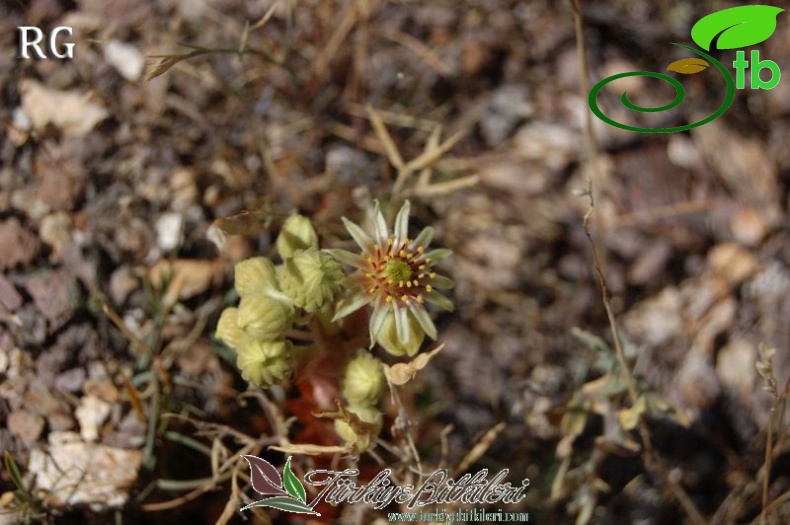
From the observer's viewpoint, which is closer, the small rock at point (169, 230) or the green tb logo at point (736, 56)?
the small rock at point (169, 230)

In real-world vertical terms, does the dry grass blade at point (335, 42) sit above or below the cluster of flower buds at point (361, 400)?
above

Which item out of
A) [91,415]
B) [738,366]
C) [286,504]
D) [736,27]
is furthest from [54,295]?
[736,27]

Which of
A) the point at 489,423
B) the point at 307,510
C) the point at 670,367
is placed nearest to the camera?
the point at 307,510

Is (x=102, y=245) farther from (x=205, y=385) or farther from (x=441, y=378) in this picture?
(x=441, y=378)

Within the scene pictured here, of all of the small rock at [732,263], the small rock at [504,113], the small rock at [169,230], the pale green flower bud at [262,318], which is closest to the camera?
the pale green flower bud at [262,318]

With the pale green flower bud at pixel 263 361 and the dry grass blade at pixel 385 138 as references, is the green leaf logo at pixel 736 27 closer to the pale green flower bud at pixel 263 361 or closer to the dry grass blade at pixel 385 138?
the dry grass blade at pixel 385 138

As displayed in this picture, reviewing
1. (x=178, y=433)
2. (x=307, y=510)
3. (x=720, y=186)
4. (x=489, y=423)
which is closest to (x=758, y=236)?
(x=720, y=186)

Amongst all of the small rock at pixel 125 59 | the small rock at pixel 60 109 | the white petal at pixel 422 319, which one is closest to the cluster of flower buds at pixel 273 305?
the white petal at pixel 422 319
